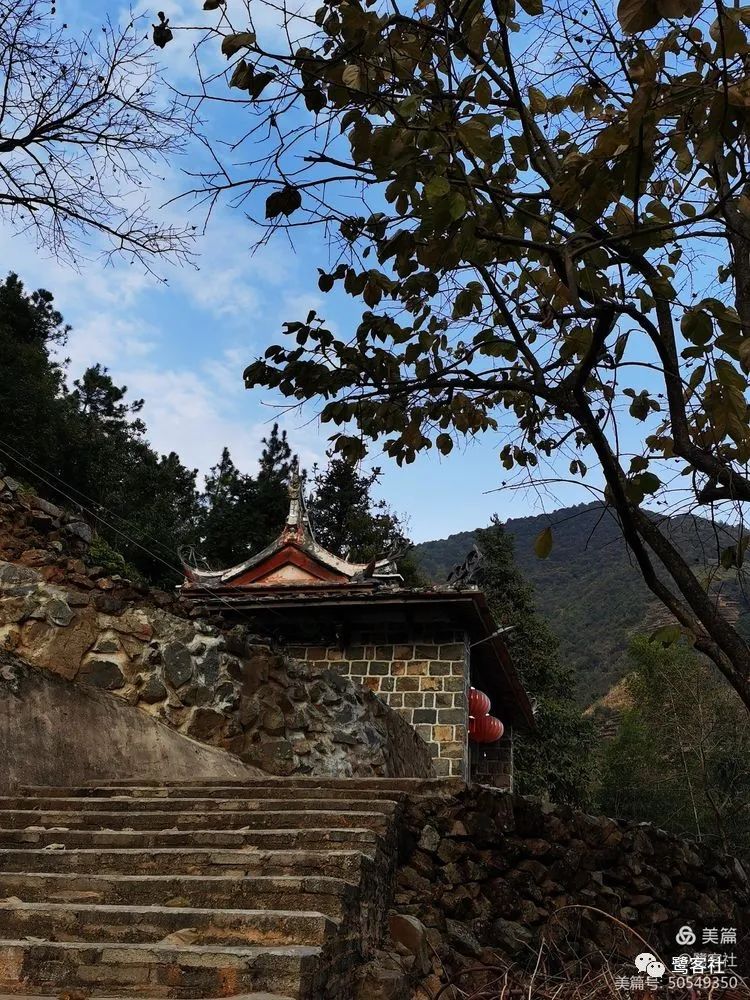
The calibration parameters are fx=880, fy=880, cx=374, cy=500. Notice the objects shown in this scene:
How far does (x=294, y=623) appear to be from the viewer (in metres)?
12.8

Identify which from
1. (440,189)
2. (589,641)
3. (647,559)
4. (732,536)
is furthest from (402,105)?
(589,641)

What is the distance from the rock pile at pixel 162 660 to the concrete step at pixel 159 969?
392cm

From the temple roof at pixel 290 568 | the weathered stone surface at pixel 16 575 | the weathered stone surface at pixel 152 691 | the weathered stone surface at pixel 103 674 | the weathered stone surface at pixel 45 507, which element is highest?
the temple roof at pixel 290 568

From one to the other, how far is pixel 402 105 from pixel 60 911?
3373mm

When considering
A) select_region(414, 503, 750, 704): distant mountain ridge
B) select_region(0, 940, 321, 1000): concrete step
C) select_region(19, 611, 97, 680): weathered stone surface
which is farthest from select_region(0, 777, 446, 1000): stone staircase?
select_region(414, 503, 750, 704): distant mountain ridge

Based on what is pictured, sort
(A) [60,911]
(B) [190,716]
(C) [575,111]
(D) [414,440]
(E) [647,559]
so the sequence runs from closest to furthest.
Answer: (A) [60,911] → (E) [647,559] → (C) [575,111] → (D) [414,440] → (B) [190,716]

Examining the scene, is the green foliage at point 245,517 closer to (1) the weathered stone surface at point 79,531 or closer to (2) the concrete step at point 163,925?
(1) the weathered stone surface at point 79,531

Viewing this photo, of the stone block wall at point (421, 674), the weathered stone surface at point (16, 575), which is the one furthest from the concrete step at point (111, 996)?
the stone block wall at point (421, 674)

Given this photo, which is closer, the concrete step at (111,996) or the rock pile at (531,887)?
the concrete step at (111,996)

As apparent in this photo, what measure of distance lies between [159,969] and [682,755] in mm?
26601

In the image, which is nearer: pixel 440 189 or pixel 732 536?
pixel 440 189

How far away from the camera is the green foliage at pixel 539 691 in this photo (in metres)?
25.6

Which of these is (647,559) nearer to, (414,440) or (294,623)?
(414,440)

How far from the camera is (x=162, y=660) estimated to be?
7.42 meters
